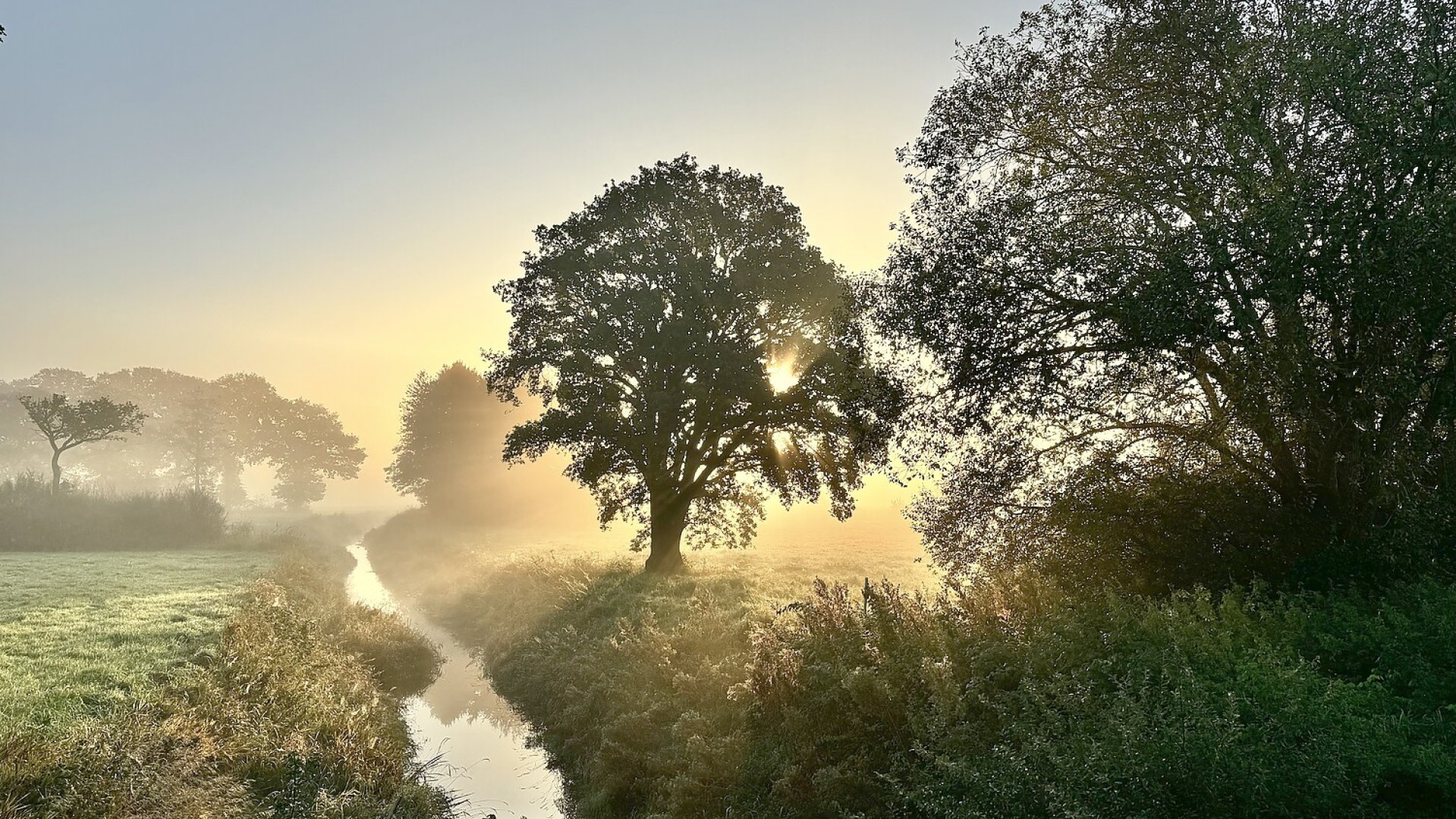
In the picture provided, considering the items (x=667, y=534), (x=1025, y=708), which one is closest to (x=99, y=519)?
(x=667, y=534)

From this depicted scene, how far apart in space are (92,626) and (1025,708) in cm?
1854

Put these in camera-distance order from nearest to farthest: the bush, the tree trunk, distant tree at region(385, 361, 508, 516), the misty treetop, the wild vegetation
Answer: the wild vegetation
the tree trunk
the bush
distant tree at region(385, 361, 508, 516)
the misty treetop

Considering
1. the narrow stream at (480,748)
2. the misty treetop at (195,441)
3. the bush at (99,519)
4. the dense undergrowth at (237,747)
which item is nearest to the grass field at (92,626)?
the dense undergrowth at (237,747)

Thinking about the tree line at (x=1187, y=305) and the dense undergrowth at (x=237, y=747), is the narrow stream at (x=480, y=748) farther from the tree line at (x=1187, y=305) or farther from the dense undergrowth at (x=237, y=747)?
the tree line at (x=1187, y=305)

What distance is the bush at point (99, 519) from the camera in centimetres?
3597

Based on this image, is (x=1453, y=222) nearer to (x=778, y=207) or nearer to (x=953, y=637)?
(x=953, y=637)

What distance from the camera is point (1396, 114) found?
333 inches

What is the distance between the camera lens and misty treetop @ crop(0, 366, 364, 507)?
73375 mm

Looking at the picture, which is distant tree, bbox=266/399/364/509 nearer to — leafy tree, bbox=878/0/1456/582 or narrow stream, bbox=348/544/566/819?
narrow stream, bbox=348/544/566/819

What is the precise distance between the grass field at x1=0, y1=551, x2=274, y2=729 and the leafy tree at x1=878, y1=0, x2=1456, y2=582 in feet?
49.7

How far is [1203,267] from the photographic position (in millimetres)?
9430

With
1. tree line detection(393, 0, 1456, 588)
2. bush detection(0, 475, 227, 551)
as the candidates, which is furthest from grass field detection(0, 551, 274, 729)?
tree line detection(393, 0, 1456, 588)

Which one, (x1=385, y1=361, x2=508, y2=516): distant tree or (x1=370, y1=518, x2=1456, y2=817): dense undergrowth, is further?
(x1=385, y1=361, x2=508, y2=516): distant tree

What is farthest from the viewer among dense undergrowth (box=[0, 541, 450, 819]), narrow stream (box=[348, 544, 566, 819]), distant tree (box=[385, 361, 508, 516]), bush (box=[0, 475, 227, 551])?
distant tree (box=[385, 361, 508, 516])
